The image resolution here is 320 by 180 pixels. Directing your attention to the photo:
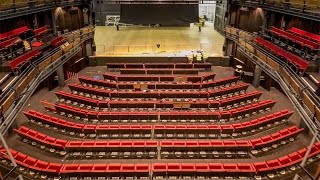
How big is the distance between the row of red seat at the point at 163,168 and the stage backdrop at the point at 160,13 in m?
21.0

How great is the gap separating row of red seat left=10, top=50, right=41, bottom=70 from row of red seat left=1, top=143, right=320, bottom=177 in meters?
4.87

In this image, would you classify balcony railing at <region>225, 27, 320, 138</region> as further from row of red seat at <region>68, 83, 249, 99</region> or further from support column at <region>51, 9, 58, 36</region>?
support column at <region>51, 9, 58, 36</region>

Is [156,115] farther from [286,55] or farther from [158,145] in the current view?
[286,55]

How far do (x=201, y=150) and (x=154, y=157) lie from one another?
2.36 metres

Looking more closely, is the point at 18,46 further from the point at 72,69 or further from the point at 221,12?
the point at 221,12

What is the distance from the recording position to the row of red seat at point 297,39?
1640cm

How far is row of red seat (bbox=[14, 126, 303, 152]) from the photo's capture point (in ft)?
42.4

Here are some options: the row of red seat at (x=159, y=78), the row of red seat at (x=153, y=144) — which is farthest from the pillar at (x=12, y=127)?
the row of red seat at (x=159, y=78)

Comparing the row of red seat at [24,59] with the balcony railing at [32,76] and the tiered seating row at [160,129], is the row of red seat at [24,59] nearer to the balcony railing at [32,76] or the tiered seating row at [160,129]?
the balcony railing at [32,76]

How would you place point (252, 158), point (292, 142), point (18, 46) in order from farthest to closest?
point (18, 46) → point (292, 142) → point (252, 158)

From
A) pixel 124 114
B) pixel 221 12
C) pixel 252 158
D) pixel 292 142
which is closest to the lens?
pixel 252 158

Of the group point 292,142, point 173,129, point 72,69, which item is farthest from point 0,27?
point 292,142

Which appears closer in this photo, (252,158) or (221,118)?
(252,158)

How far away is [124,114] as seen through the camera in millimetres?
15875
